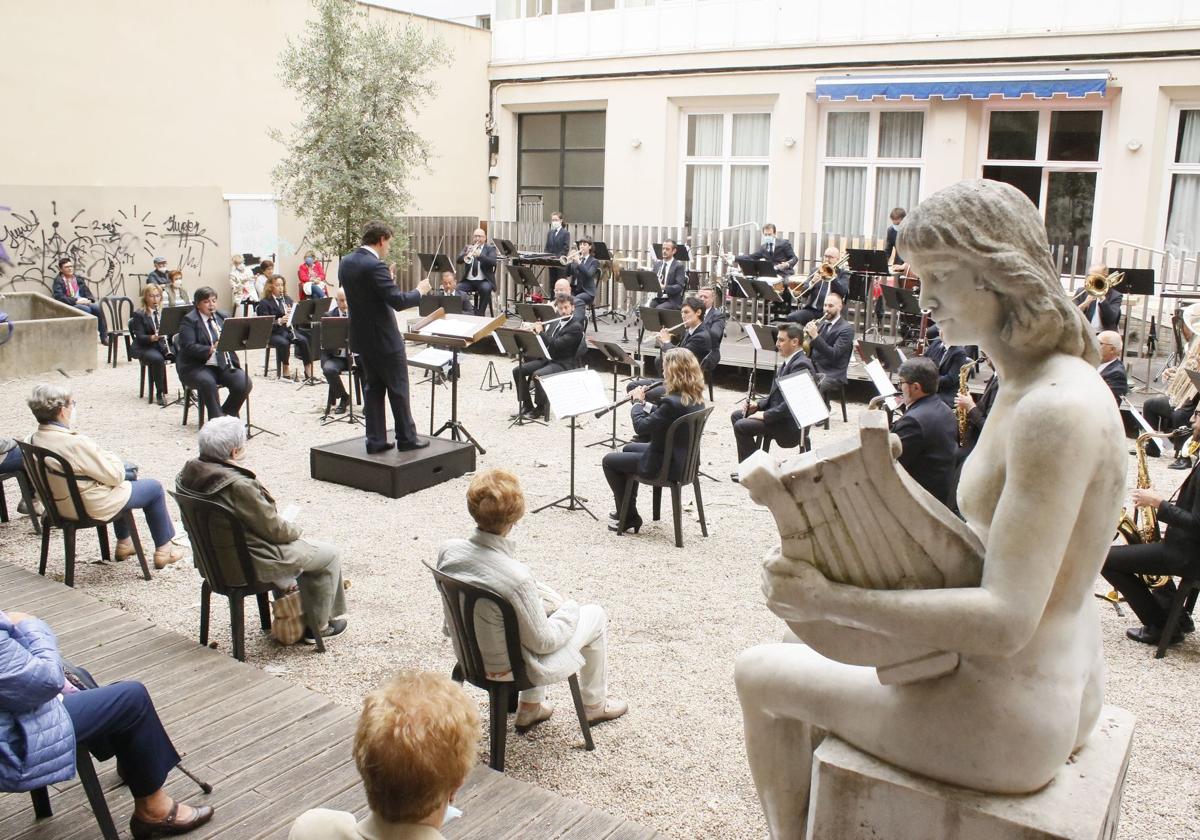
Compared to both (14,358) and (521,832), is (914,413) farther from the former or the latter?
(14,358)

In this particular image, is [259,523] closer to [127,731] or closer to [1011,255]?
[127,731]

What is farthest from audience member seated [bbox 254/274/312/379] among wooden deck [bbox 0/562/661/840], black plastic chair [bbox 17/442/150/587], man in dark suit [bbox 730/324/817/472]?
wooden deck [bbox 0/562/661/840]

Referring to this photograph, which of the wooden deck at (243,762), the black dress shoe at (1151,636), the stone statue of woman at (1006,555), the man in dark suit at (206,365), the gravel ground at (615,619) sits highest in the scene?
the stone statue of woman at (1006,555)

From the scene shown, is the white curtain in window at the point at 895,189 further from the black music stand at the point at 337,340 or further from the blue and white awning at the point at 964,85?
the black music stand at the point at 337,340

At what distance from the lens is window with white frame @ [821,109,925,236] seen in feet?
61.6

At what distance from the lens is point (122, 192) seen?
1786 centimetres

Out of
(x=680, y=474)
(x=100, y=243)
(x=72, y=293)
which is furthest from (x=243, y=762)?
(x=100, y=243)

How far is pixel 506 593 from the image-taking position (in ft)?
12.9

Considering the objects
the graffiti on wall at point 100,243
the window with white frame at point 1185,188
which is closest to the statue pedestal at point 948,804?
the window with white frame at point 1185,188

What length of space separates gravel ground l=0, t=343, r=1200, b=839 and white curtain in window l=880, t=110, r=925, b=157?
10.2 metres

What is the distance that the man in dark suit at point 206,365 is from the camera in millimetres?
10430

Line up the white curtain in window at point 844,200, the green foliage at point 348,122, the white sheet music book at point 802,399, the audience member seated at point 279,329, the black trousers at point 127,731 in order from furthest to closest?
1. the white curtain in window at point 844,200
2. the green foliage at point 348,122
3. the audience member seated at point 279,329
4. the white sheet music book at point 802,399
5. the black trousers at point 127,731

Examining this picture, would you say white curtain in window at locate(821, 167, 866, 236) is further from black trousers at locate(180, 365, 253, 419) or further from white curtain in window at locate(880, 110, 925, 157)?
black trousers at locate(180, 365, 253, 419)

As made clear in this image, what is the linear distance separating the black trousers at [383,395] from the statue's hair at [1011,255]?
656cm
